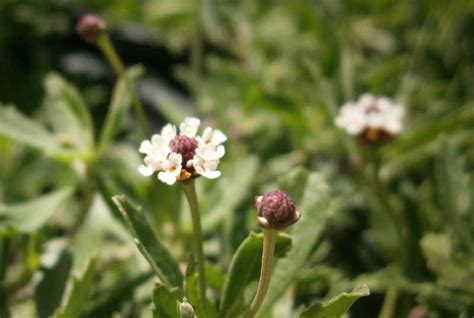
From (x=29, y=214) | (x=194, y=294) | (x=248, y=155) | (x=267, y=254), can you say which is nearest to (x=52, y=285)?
(x=29, y=214)

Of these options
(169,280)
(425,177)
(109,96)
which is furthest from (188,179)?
(109,96)

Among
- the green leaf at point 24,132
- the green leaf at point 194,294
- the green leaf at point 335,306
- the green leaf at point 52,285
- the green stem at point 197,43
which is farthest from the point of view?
the green stem at point 197,43

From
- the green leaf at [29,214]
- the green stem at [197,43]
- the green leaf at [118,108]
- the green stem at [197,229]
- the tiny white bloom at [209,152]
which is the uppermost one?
the green stem at [197,43]

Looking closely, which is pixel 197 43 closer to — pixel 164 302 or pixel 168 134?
pixel 168 134

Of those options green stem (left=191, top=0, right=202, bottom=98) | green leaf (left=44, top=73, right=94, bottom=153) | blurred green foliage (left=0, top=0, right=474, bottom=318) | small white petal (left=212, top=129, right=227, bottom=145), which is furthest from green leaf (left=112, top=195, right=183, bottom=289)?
green stem (left=191, top=0, right=202, bottom=98)

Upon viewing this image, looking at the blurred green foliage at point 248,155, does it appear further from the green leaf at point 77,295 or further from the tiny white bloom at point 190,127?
the tiny white bloom at point 190,127

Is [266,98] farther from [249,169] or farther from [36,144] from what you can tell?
[36,144]

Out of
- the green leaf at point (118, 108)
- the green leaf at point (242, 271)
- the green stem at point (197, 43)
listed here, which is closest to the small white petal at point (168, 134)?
the green leaf at point (242, 271)
